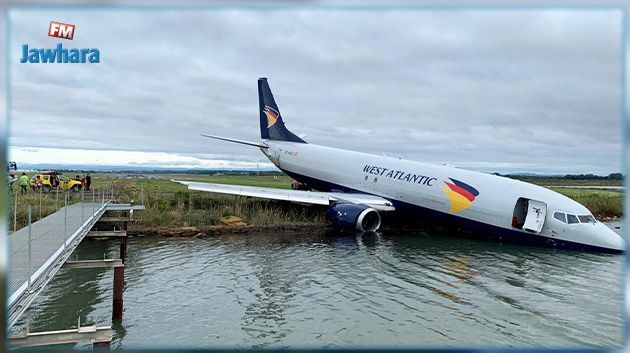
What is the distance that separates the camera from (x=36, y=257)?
8000mm

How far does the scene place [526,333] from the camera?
8227mm

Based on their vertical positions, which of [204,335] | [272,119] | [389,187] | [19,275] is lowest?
[204,335]

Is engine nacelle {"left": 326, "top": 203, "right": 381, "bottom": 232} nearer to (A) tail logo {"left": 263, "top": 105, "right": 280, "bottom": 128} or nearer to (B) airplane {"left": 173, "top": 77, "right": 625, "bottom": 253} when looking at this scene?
(B) airplane {"left": 173, "top": 77, "right": 625, "bottom": 253}

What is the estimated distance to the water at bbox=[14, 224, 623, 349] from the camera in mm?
8094

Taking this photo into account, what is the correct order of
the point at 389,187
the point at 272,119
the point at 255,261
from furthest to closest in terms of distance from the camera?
the point at 272,119, the point at 389,187, the point at 255,261

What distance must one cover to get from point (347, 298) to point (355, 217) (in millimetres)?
8412

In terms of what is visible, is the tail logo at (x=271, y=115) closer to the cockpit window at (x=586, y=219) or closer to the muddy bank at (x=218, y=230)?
the muddy bank at (x=218, y=230)

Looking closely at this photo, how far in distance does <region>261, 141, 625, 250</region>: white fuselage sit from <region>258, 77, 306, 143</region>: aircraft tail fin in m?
2.88

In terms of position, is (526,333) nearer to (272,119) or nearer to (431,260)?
(431,260)

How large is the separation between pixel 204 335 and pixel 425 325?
12.8 feet

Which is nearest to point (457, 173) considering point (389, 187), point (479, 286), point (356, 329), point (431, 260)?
point (389, 187)

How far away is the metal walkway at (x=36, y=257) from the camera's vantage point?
6.10 meters

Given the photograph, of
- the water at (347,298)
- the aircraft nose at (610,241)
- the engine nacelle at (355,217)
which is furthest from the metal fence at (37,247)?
the aircraft nose at (610,241)

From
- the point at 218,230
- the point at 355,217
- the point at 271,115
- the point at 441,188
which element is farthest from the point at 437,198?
the point at 271,115
